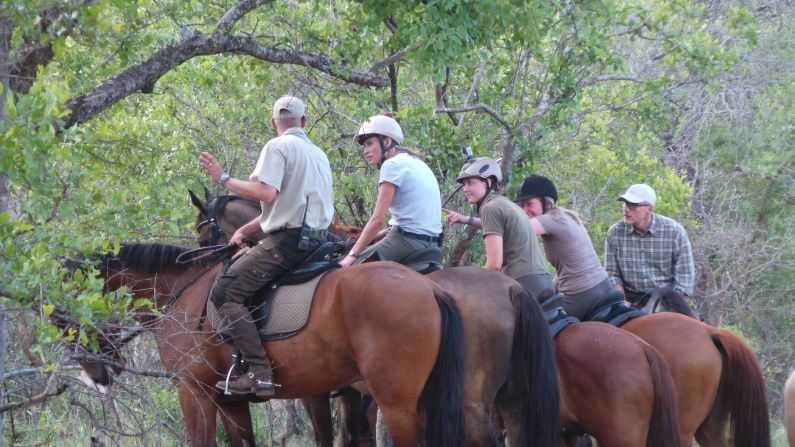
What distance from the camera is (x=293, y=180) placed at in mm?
7043

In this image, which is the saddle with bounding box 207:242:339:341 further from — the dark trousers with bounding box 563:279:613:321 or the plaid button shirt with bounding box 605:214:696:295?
the plaid button shirt with bounding box 605:214:696:295

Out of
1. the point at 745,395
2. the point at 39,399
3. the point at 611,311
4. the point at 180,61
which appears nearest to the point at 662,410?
the point at 745,395

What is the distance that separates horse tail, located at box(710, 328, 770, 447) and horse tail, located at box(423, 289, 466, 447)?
2.31 m

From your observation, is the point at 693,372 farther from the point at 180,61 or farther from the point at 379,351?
the point at 180,61

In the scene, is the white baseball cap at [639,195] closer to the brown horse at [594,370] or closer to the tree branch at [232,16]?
the brown horse at [594,370]

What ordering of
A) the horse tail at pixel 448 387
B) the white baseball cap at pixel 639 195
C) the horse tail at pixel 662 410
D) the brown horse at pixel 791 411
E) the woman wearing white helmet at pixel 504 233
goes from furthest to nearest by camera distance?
the white baseball cap at pixel 639 195 → the woman wearing white helmet at pixel 504 233 → the brown horse at pixel 791 411 → the horse tail at pixel 662 410 → the horse tail at pixel 448 387

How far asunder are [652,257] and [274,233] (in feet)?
12.9

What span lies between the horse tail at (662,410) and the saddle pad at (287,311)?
2.57 metres

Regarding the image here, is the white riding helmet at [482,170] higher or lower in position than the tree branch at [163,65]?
lower

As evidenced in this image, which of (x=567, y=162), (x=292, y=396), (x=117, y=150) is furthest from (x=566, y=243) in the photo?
(x=567, y=162)

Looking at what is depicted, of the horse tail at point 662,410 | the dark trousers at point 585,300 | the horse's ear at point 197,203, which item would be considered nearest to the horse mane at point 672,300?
the dark trousers at point 585,300

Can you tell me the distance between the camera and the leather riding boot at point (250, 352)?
22.9 ft

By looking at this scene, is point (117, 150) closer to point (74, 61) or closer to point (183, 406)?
point (74, 61)

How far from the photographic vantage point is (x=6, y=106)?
466 cm
